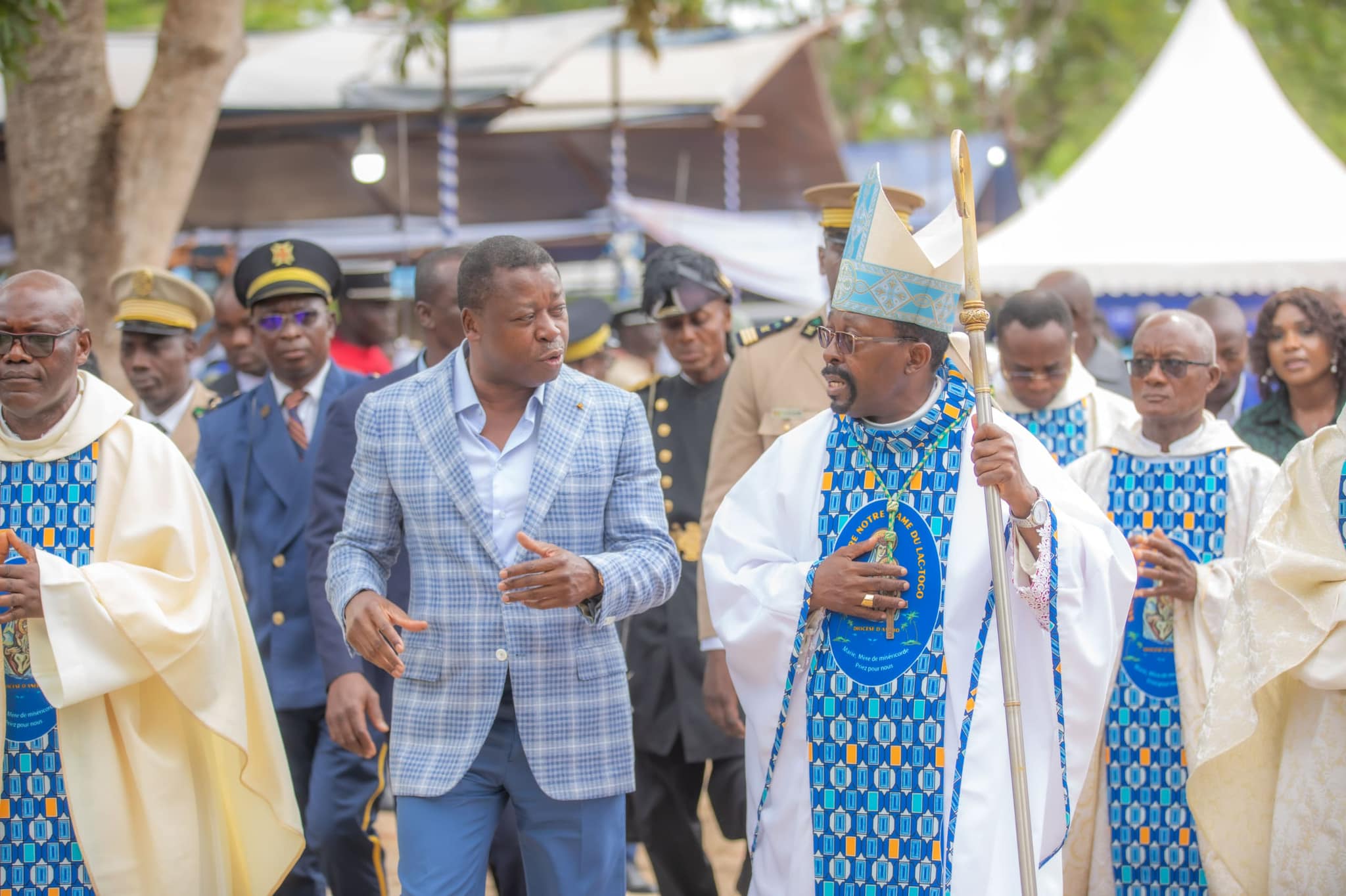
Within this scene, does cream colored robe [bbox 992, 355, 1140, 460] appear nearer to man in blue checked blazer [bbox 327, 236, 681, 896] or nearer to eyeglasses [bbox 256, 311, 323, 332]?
man in blue checked blazer [bbox 327, 236, 681, 896]

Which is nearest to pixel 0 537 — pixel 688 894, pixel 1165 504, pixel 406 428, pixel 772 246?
pixel 406 428

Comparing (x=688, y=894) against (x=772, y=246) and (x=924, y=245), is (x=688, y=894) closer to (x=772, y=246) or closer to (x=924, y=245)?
(x=924, y=245)

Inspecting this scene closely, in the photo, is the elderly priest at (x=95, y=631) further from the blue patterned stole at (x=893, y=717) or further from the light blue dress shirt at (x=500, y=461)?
the blue patterned stole at (x=893, y=717)

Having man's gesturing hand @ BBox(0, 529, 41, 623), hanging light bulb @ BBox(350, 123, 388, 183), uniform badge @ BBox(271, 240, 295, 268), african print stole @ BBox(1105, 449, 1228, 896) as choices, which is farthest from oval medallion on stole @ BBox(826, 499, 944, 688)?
hanging light bulb @ BBox(350, 123, 388, 183)

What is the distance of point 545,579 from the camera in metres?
3.96

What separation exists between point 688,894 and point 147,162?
579 centimetres

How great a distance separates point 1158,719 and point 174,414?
175 inches

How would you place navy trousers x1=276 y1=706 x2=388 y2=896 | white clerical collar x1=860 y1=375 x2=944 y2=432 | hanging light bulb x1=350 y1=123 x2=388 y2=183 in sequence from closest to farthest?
white clerical collar x1=860 y1=375 x2=944 y2=432, navy trousers x1=276 y1=706 x2=388 y2=896, hanging light bulb x1=350 y1=123 x2=388 y2=183

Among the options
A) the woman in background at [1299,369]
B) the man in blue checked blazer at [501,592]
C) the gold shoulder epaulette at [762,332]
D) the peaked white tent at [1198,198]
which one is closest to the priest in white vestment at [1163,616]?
the woman in background at [1299,369]

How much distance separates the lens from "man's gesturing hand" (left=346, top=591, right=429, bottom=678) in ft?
13.3

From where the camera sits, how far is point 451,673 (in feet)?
14.1

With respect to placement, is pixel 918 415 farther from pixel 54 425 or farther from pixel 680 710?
pixel 54 425

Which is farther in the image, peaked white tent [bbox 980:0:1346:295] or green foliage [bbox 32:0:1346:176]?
green foliage [bbox 32:0:1346:176]

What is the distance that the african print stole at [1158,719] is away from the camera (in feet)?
17.7
